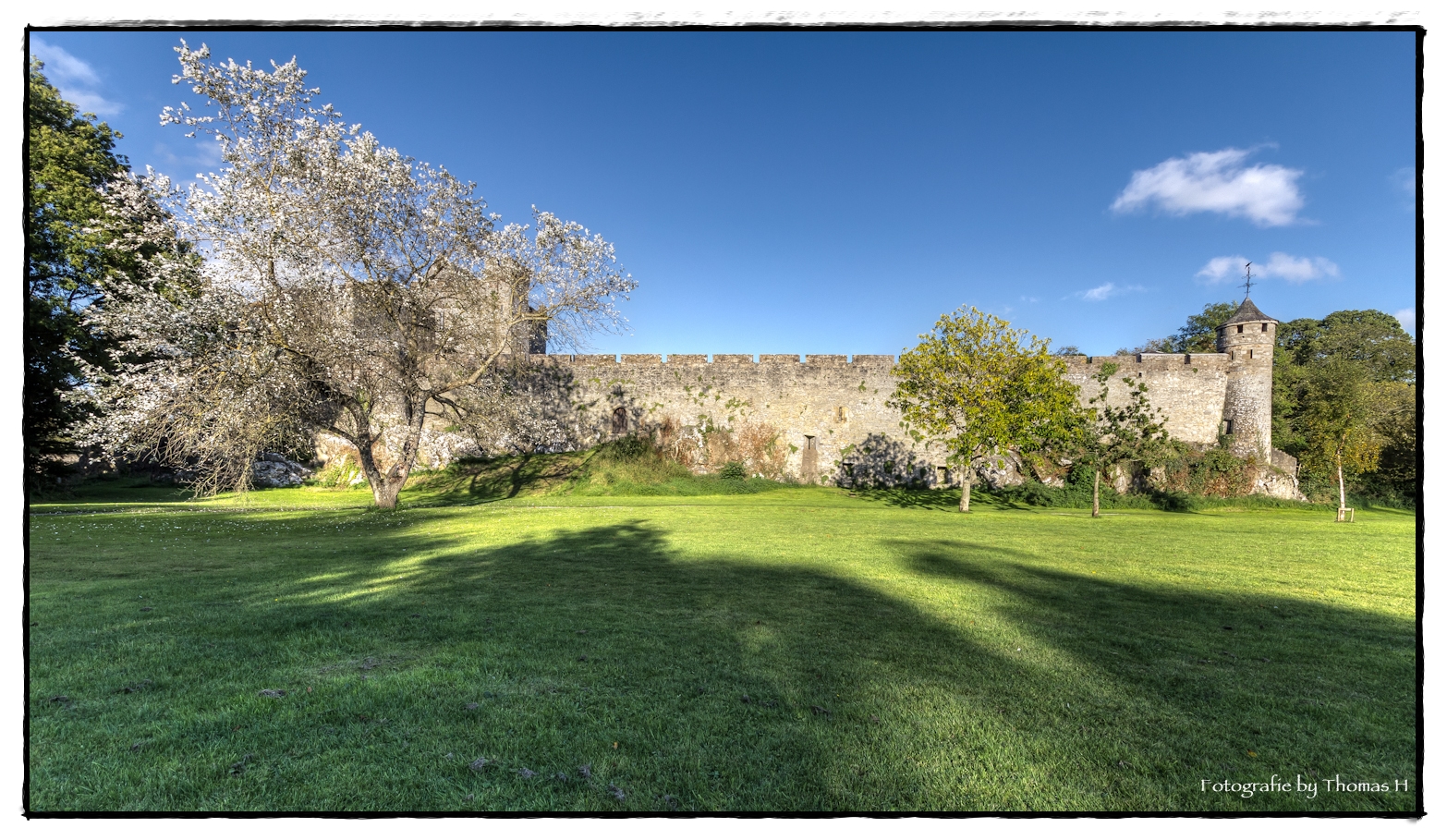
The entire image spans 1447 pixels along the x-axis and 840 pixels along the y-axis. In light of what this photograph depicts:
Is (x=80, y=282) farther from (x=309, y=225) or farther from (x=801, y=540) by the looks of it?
(x=801, y=540)

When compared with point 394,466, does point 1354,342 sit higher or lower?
higher

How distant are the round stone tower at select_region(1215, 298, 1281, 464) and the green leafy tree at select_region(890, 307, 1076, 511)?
11247 mm

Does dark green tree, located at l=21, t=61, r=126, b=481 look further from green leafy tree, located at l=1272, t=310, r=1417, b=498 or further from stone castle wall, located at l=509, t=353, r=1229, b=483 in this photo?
green leafy tree, located at l=1272, t=310, r=1417, b=498

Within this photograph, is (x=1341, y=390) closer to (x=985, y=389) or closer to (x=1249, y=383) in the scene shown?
(x=1249, y=383)

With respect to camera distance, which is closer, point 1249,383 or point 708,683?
point 708,683

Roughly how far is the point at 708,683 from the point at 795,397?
24811 mm

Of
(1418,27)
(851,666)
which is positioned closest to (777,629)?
(851,666)

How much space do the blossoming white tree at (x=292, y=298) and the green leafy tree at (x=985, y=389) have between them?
14.0m

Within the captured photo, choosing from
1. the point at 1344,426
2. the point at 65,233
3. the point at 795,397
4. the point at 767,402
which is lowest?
the point at 1344,426

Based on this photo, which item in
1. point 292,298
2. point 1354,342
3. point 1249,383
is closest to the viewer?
point 292,298

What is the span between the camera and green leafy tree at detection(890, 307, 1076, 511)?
741 inches

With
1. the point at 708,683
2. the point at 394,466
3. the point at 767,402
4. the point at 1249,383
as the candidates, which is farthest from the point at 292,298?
the point at 1249,383

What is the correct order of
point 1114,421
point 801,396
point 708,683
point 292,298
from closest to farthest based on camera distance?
point 708,683, point 292,298, point 1114,421, point 801,396

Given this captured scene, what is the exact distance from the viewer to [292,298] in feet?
42.2
